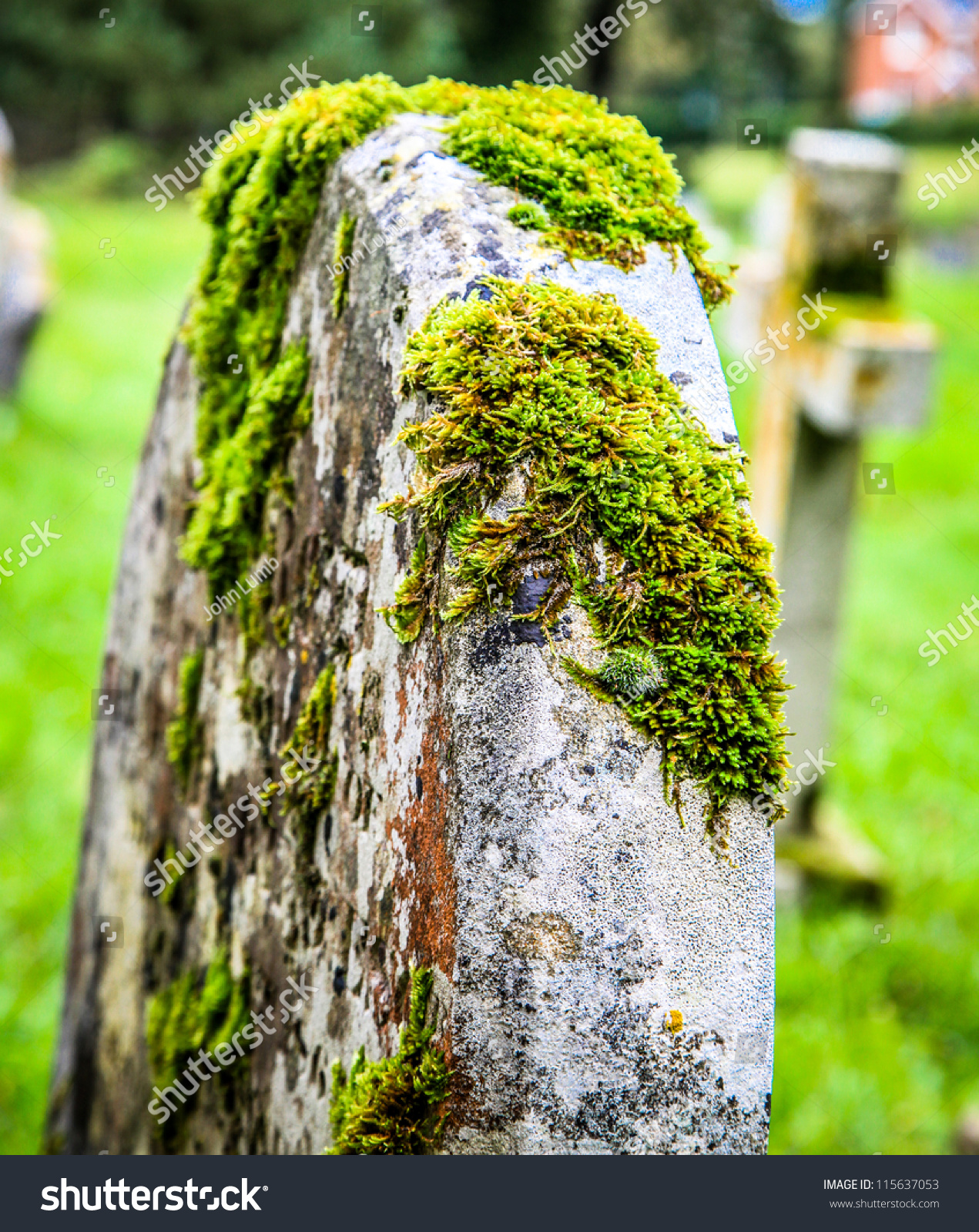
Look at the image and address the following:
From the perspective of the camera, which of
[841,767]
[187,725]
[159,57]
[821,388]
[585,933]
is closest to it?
[585,933]

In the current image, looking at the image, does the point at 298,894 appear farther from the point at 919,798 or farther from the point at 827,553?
Result: the point at 919,798

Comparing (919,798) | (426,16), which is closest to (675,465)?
(919,798)

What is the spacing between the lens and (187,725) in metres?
1.95

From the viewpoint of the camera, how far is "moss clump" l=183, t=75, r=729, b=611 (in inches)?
54.9

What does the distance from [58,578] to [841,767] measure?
459 cm

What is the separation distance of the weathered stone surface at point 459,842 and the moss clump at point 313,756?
0.09 ft

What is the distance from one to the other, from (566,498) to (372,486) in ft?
1.06

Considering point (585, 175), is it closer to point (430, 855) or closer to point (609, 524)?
point (609, 524)

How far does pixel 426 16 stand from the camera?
17156 millimetres

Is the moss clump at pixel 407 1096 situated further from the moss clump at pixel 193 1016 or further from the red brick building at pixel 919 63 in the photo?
the red brick building at pixel 919 63

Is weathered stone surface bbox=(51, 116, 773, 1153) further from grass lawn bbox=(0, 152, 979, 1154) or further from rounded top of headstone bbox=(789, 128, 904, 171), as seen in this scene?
rounded top of headstone bbox=(789, 128, 904, 171)

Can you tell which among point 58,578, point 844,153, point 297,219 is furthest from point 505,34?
point 297,219

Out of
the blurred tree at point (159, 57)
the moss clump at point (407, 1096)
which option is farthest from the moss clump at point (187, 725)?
the blurred tree at point (159, 57)
